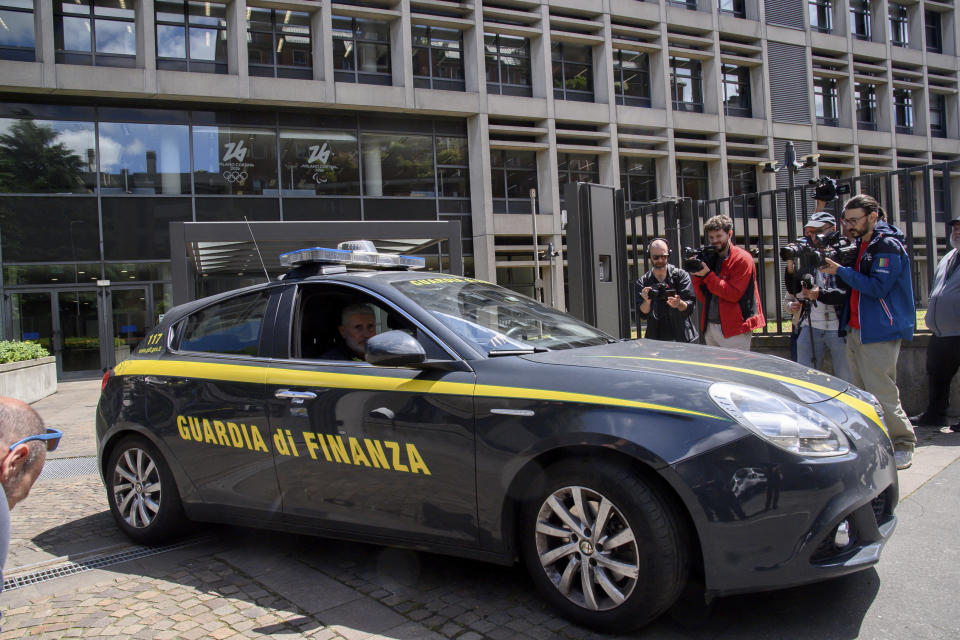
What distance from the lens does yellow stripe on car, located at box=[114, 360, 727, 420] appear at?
286 cm

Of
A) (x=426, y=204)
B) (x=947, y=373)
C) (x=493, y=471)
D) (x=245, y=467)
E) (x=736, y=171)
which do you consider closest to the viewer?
(x=493, y=471)

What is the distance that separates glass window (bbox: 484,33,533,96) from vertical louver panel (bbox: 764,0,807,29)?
12.4m

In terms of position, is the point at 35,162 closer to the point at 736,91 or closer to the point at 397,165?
the point at 397,165

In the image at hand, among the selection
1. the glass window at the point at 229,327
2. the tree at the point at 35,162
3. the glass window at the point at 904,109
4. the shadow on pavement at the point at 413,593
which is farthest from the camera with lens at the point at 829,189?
the glass window at the point at 904,109

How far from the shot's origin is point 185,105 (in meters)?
21.8

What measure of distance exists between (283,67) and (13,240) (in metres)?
9.78

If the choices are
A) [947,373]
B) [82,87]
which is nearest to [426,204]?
[82,87]

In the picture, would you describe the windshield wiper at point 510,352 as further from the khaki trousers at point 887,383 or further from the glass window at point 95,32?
the glass window at point 95,32

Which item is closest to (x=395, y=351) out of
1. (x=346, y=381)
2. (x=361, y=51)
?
(x=346, y=381)

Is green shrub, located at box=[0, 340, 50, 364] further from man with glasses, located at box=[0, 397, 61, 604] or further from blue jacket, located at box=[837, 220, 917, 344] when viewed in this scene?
blue jacket, located at box=[837, 220, 917, 344]

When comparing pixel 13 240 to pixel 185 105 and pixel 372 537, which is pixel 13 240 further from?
pixel 372 537

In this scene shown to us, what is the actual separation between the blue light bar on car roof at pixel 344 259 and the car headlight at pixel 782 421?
2.16 meters

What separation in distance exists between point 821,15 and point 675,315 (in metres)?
34.0

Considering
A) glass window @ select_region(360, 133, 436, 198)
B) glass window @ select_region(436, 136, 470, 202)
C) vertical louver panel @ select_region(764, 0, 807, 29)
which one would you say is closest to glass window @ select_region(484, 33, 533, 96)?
glass window @ select_region(436, 136, 470, 202)
